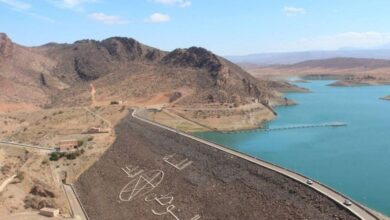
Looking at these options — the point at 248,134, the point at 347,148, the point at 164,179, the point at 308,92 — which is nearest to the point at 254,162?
the point at 164,179

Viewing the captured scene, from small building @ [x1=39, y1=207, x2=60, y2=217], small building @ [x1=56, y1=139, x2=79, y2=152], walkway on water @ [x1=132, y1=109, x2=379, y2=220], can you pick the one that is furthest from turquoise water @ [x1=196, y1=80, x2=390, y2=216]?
small building @ [x1=39, y1=207, x2=60, y2=217]

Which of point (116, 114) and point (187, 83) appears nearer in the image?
point (116, 114)

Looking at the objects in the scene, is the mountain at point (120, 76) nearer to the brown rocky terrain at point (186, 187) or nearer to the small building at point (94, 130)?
the small building at point (94, 130)

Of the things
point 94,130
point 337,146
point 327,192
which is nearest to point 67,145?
point 94,130

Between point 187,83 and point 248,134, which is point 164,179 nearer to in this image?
point 248,134

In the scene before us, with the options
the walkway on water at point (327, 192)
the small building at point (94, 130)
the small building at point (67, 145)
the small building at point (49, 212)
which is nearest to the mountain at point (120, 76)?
the small building at point (94, 130)

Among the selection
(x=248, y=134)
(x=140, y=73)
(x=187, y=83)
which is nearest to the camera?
(x=248, y=134)
